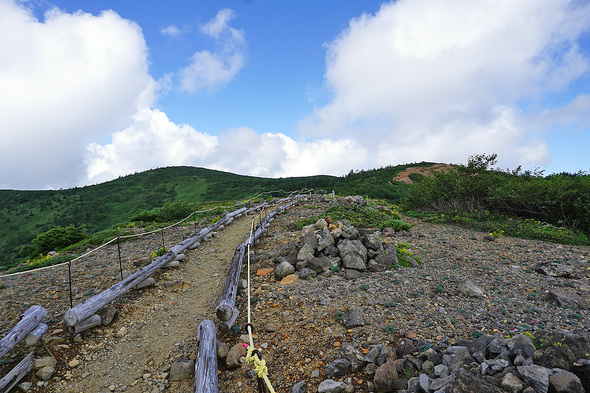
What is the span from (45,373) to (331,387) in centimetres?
443

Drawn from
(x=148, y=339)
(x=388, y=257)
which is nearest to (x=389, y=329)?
(x=388, y=257)

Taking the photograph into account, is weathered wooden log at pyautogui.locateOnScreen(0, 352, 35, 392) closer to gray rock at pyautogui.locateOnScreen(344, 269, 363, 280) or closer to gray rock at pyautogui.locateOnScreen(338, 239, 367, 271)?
gray rock at pyautogui.locateOnScreen(344, 269, 363, 280)

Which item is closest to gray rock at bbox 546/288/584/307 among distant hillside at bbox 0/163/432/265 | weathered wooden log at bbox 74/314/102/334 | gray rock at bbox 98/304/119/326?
gray rock at bbox 98/304/119/326

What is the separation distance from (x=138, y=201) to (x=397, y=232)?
5793 centimetres

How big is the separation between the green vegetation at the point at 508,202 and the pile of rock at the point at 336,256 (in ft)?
21.9

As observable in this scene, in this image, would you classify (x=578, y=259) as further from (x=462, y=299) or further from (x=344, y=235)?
(x=344, y=235)

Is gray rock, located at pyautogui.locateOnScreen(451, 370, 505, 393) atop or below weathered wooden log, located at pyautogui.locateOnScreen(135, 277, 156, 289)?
atop

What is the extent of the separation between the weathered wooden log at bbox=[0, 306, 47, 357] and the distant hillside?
2829 centimetres

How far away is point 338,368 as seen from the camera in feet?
12.2

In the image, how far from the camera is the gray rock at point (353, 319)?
4650mm

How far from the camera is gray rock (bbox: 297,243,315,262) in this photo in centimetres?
754

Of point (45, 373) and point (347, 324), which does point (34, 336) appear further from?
point (347, 324)

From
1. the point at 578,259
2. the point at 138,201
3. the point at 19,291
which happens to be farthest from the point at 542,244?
the point at 138,201

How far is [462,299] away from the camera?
5344 millimetres
